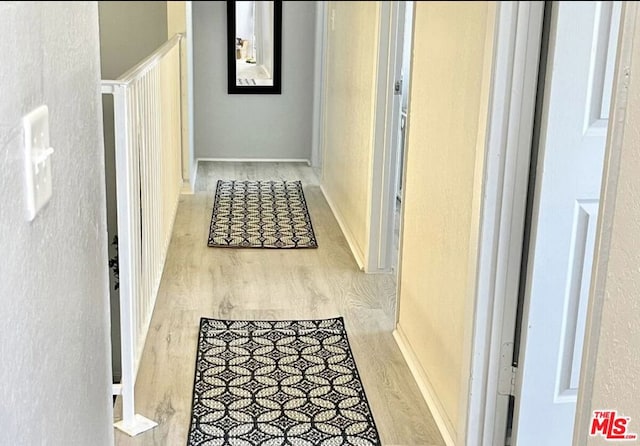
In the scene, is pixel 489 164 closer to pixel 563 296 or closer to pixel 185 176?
pixel 563 296

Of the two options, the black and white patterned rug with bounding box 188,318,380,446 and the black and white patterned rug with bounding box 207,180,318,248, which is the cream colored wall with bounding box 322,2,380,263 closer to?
the black and white patterned rug with bounding box 207,180,318,248

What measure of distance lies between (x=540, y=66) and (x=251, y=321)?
1.67 metres

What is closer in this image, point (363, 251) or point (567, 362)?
point (567, 362)

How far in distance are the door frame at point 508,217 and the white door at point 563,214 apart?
2 cm

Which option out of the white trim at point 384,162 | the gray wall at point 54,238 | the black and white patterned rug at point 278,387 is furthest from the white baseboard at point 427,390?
the gray wall at point 54,238

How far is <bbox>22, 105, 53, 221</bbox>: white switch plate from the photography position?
66cm

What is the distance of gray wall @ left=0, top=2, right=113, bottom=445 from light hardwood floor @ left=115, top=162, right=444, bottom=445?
102 cm

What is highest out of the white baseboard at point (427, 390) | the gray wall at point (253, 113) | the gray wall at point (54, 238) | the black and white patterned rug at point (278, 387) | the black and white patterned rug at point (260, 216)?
the gray wall at point (54, 238)

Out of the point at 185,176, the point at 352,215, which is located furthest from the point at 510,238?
the point at 185,176

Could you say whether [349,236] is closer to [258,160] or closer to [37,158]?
[258,160]

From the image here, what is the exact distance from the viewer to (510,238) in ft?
4.06

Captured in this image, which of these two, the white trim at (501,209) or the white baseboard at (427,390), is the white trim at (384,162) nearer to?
the white baseboard at (427,390)

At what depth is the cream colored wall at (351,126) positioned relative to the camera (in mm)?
2938

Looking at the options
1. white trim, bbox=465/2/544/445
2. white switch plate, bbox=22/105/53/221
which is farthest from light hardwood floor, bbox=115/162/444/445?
white switch plate, bbox=22/105/53/221
